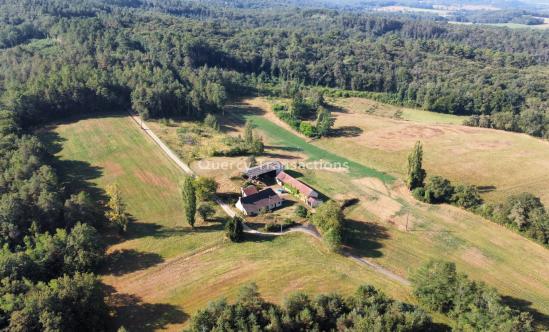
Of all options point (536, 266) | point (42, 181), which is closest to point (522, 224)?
point (536, 266)

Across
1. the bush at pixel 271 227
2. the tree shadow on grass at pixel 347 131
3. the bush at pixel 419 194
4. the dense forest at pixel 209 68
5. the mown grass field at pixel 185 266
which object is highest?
the dense forest at pixel 209 68

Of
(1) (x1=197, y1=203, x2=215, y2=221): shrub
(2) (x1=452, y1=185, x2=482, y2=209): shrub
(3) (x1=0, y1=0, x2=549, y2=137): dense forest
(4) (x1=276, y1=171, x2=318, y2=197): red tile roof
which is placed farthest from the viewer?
(3) (x1=0, y1=0, x2=549, y2=137): dense forest

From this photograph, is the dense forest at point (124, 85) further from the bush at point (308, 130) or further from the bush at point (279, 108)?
the bush at point (308, 130)

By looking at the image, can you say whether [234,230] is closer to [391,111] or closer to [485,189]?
[485,189]

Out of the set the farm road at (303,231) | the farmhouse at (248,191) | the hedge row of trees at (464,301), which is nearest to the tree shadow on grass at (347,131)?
the farmhouse at (248,191)

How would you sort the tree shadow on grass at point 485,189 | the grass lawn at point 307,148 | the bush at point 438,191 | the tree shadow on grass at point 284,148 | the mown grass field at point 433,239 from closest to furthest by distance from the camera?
the mown grass field at point 433,239 → the bush at point 438,191 → the tree shadow on grass at point 485,189 → the grass lawn at point 307,148 → the tree shadow on grass at point 284,148

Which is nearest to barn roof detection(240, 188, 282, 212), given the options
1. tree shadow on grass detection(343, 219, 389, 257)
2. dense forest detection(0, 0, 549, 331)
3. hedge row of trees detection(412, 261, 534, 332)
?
tree shadow on grass detection(343, 219, 389, 257)

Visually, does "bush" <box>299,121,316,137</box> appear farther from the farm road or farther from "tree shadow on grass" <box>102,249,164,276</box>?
"tree shadow on grass" <box>102,249,164,276</box>
